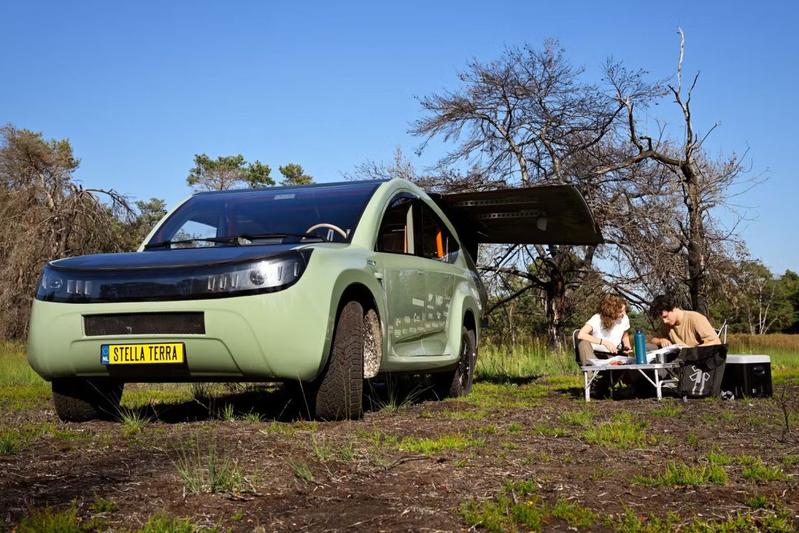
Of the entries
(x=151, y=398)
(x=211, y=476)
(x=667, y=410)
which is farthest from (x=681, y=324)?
(x=211, y=476)

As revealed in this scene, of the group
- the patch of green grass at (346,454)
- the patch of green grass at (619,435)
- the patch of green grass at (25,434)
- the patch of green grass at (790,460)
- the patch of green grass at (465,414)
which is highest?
the patch of green grass at (25,434)

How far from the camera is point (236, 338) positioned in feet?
17.6

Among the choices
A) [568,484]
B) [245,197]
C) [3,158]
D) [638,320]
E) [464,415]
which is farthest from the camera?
[3,158]

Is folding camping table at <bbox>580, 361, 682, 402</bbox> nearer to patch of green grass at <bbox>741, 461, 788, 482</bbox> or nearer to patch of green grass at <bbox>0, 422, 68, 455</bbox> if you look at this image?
patch of green grass at <bbox>741, 461, 788, 482</bbox>

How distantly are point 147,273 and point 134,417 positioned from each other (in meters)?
1.21

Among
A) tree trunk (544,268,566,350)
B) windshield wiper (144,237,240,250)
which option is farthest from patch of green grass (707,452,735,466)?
tree trunk (544,268,566,350)

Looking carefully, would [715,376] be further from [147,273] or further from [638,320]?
[638,320]

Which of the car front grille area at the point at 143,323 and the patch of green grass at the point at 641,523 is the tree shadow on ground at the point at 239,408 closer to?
the car front grille area at the point at 143,323

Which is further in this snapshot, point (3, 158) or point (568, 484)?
point (3, 158)

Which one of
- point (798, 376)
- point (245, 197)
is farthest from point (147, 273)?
point (798, 376)

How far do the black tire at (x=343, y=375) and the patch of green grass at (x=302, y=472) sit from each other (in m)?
1.72

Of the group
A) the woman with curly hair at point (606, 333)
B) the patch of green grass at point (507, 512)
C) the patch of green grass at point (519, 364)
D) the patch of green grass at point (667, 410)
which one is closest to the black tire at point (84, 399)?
the patch of green grass at point (507, 512)

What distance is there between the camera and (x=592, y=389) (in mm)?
9523

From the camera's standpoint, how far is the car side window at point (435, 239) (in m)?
8.05
